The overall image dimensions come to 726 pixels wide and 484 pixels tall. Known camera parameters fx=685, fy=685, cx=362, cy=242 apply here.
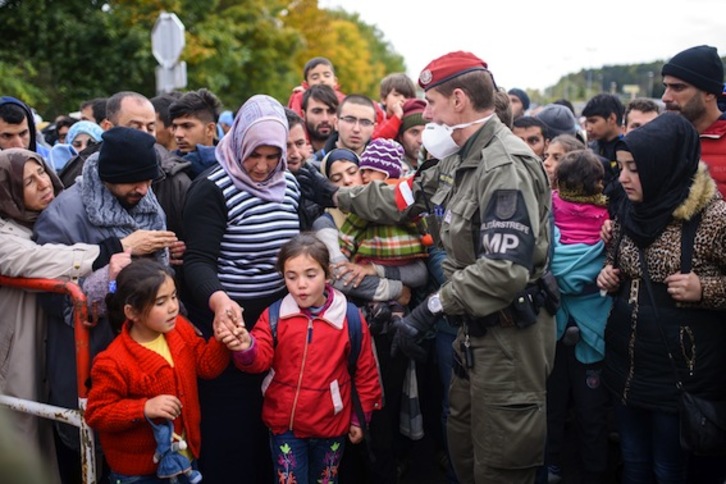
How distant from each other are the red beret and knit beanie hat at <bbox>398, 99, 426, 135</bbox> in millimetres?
2001

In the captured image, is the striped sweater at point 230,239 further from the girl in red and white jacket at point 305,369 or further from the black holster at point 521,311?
the black holster at point 521,311

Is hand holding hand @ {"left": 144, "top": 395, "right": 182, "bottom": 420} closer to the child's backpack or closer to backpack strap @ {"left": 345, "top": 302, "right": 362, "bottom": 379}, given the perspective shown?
the child's backpack

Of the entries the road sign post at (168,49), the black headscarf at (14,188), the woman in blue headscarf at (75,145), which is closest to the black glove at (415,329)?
the black headscarf at (14,188)

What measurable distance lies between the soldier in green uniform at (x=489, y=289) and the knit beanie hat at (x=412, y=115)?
194 centimetres

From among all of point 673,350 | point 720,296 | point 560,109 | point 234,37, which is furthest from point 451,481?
point 234,37

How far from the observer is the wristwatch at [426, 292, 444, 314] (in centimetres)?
309

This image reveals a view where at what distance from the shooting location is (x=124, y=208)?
11.2 ft

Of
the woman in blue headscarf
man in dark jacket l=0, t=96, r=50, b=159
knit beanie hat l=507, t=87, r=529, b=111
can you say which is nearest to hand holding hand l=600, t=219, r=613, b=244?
man in dark jacket l=0, t=96, r=50, b=159

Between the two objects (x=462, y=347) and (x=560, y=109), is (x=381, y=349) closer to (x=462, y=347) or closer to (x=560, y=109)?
(x=462, y=347)

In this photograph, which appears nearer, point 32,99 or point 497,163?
point 497,163

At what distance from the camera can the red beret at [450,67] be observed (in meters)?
3.14

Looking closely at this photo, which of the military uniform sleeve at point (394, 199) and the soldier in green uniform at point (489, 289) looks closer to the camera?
the soldier in green uniform at point (489, 289)

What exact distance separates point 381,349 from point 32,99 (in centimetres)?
1427

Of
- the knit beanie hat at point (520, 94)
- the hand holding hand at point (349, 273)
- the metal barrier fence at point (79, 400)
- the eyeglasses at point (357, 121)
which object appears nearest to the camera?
the metal barrier fence at point (79, 400)
